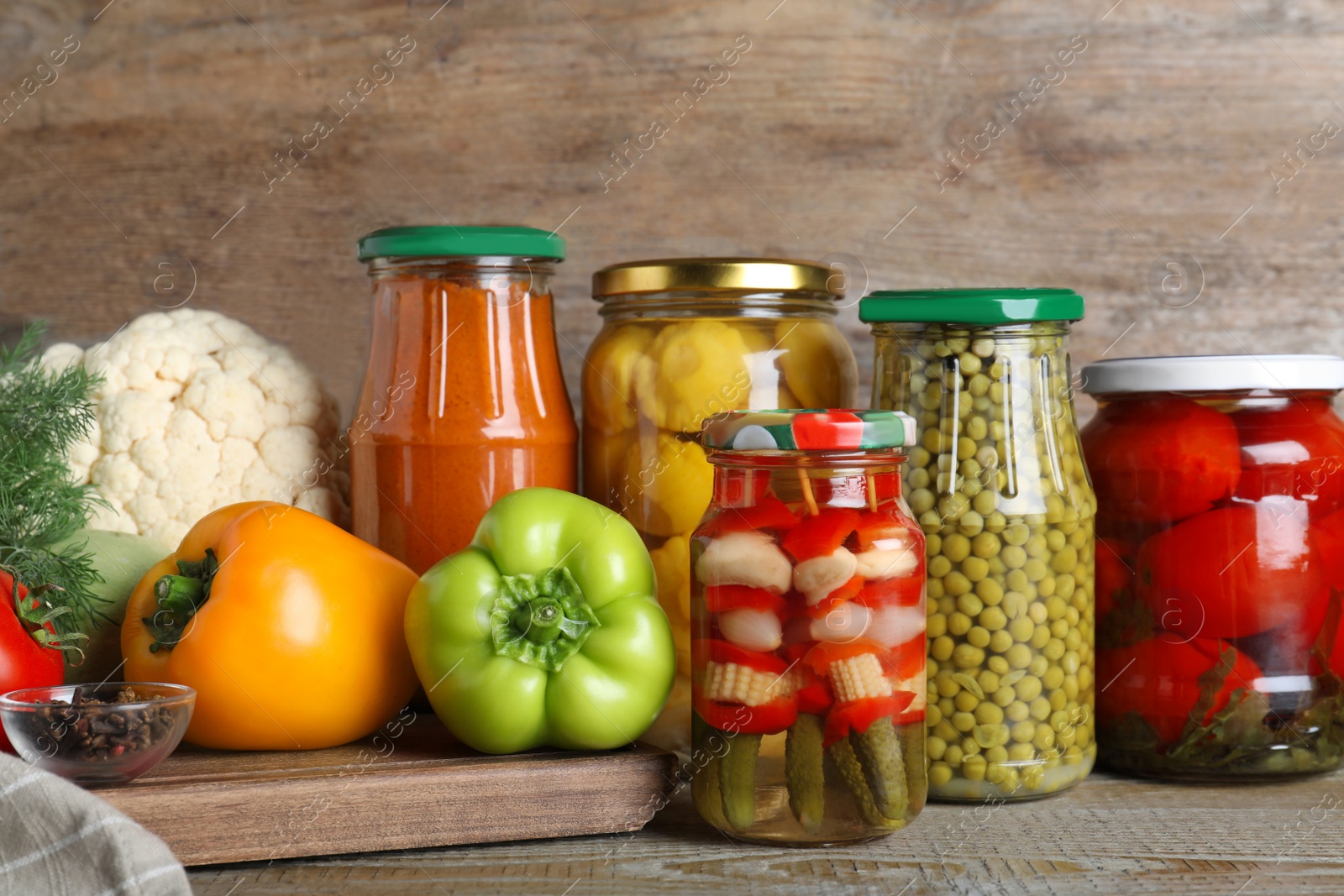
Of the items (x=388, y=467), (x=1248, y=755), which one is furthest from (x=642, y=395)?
(x=1248, y=755)

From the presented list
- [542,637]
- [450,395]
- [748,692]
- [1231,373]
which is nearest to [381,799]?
[542,637]

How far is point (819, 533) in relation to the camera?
73 centimetres

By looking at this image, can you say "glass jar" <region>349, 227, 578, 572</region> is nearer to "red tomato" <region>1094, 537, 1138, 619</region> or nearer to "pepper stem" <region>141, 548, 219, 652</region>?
"pepper stem" <region>141, 548, 219, 652</region>

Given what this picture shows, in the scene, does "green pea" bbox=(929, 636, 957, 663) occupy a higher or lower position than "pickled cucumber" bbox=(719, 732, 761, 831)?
higher

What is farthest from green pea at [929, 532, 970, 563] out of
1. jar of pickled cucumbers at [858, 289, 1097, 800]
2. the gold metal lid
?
the gold metal lid

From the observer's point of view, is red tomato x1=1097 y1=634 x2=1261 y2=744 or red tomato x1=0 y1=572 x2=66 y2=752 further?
red tomato x1=1097 y1=634 x2=1261 y2=744

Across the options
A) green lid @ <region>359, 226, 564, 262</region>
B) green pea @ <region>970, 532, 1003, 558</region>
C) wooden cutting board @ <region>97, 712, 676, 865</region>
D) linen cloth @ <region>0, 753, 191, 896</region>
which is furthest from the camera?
green lid @ <region>359, 226, 564, 262</region>

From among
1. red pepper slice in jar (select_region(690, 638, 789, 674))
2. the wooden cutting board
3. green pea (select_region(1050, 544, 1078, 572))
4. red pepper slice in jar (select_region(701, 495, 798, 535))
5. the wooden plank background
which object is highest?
the wooden plank background

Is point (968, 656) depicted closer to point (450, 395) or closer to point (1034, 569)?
point (1034, 569)

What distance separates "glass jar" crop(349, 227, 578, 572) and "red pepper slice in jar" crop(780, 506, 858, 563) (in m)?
0.31

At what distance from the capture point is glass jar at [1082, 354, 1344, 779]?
878 millimetres

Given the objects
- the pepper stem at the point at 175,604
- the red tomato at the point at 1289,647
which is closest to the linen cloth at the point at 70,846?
the pepper stem at the point at 175,604

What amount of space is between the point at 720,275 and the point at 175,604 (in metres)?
0.47

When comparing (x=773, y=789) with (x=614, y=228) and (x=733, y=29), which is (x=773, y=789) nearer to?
(x=614, y=228)
